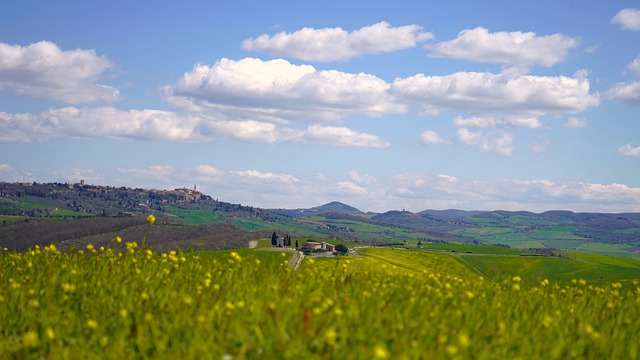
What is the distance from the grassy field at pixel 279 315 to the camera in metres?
8.11

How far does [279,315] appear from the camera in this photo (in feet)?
28.8

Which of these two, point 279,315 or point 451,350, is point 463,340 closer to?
point 451,350

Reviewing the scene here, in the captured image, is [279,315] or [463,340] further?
[279,315]

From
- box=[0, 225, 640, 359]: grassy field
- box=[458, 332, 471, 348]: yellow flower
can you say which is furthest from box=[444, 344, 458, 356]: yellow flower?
box=[458, 332, 471, 348]: yellow flower

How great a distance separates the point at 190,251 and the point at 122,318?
5335mm

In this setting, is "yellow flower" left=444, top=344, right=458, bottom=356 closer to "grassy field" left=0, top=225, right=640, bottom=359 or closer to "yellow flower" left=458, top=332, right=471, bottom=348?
"grassy field" left=0, top=225, right=640, bottom=359

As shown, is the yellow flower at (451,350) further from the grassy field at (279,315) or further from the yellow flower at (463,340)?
the yellow flower at (463,340)

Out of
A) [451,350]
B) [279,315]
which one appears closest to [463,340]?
[451,350]

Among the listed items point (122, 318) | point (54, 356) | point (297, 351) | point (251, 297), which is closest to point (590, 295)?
point (251, 297)

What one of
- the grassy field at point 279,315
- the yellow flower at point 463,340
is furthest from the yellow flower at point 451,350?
the yellow flower at point 463,340

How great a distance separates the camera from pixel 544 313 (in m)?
10.9

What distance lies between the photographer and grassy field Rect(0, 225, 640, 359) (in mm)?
8109

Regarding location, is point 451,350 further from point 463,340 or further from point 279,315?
point 279,315

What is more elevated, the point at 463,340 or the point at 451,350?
the point at 463,340
